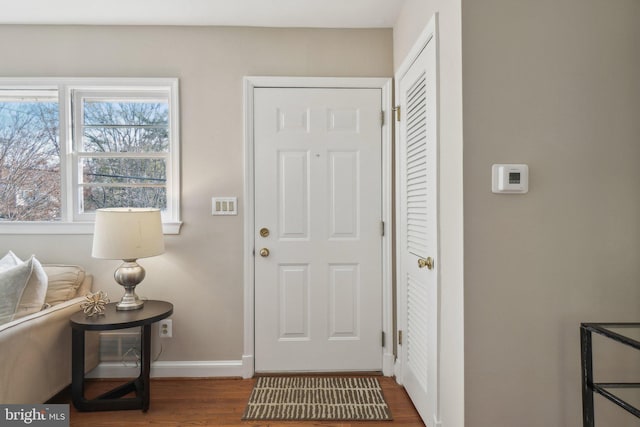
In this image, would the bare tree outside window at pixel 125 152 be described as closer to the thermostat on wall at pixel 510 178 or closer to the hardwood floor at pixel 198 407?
the hardwood floor at pixel 198 407

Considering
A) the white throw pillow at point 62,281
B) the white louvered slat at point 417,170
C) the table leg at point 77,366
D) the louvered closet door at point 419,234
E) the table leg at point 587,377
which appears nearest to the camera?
the table leg at point 587,377

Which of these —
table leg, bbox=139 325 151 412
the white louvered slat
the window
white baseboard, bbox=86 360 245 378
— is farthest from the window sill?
the white louvered slat

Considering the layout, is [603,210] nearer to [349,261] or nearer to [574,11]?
[574,11]

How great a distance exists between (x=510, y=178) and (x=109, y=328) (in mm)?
2008

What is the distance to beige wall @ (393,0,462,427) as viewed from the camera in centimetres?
150

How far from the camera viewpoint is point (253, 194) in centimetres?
251

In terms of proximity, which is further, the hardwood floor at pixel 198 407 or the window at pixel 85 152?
the window at pixel 85 152

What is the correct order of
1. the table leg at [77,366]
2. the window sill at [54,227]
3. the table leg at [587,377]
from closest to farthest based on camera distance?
the table leg at [587,377], the table leg at [77,366], the window sill at [54,227]

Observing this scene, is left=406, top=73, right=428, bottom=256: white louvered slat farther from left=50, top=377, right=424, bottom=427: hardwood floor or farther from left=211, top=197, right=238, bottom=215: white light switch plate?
left=211, top=197, right=238, bottom=215: white light switch plate

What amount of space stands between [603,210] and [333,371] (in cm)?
181

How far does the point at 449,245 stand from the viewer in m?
1.61

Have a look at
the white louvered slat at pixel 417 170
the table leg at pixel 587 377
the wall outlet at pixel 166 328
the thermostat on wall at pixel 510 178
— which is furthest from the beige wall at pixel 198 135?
the table leg at pixel 587 377

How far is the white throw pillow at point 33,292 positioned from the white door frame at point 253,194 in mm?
1114

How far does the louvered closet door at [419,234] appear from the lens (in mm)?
1785
